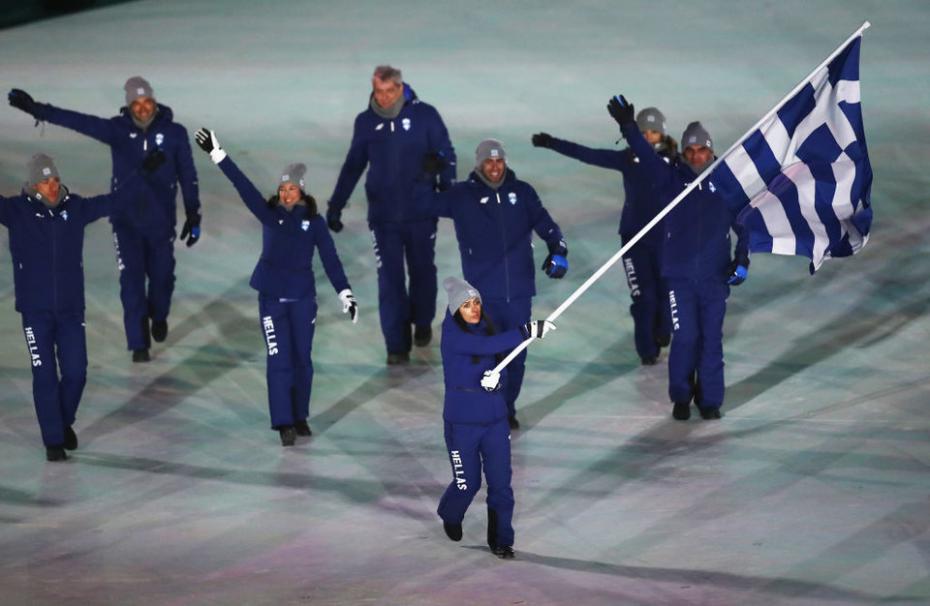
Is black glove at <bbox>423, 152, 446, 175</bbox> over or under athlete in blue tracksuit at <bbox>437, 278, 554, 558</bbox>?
over

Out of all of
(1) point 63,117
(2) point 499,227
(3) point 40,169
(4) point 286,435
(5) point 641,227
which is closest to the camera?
(3) point 40,169

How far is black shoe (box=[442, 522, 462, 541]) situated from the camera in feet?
41.7

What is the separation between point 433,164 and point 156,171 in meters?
2.19

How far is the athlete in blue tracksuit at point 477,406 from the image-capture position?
12.4m

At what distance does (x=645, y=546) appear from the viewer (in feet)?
41.2

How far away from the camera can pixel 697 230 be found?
1484cm

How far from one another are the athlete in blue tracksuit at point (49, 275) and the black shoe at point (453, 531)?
3.07 meters

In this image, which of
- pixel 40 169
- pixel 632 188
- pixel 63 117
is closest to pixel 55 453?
pixel 40 169

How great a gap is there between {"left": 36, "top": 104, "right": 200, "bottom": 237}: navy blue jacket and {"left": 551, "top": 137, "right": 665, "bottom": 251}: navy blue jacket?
295 centimetres

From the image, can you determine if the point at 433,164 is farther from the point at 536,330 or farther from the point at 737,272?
the point at 536,330

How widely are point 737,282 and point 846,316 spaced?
2936 mm

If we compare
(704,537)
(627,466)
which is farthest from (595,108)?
(704,537)

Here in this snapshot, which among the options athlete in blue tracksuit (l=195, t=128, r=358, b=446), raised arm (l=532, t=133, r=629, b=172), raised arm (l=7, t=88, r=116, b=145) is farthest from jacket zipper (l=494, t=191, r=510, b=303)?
raised arm (l=7, t=88, r=116, b=145)

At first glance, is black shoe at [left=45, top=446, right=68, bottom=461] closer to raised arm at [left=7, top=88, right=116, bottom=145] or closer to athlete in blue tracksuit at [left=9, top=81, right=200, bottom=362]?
athlete in blue tracksuit at [left=9, top=81, right=200, bottom=362]
